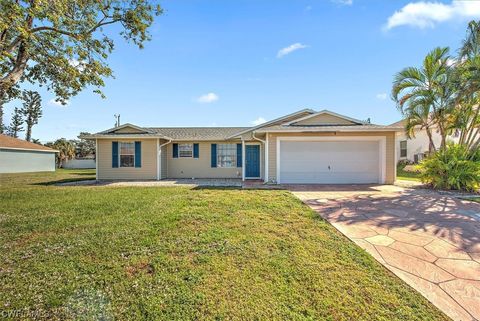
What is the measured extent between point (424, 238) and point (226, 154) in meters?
11.5

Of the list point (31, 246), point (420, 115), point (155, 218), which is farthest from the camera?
point (420, 115)

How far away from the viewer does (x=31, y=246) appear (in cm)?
370

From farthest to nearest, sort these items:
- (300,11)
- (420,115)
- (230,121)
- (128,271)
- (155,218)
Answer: (230,121), (420,115), (300,11), (155,218), (128,271)

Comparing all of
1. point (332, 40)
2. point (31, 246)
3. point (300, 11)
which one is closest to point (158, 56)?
point (300, 11)

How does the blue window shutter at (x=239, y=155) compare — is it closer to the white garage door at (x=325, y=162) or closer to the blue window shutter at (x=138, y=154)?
the white garage door at (x=325, y=162)

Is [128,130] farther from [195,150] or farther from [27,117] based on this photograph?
[27,117]

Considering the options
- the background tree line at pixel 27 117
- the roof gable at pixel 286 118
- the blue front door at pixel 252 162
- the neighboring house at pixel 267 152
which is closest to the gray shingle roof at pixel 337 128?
the neighboring house at pixel 267 152

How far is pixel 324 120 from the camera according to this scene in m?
11.5

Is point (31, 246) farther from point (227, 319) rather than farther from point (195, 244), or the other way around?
point (227, 319)

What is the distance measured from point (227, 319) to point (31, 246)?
3.80 m

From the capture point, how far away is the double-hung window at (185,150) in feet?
47.6

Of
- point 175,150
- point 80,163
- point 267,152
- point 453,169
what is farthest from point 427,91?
Result: point 80,163

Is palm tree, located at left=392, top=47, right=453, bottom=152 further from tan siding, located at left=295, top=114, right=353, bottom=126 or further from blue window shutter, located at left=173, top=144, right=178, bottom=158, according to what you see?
blue window shutter, located at left=173, top=144, right=178, bottom=158

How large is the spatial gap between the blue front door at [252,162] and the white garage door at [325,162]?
2709 millimetres
